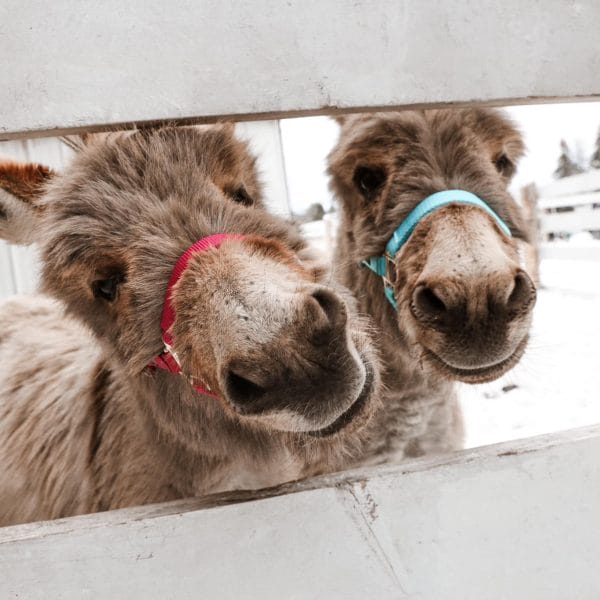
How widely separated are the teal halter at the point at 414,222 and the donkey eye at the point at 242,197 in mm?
493

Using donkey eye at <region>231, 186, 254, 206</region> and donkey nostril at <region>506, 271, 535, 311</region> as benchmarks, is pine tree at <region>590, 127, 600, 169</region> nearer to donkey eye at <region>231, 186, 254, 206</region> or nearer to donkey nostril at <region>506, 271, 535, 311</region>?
donkey nostril at <region>506, 271, 535, 311</region>

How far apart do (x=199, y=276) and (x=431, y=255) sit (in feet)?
2.17

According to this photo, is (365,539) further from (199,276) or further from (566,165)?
(566,165)

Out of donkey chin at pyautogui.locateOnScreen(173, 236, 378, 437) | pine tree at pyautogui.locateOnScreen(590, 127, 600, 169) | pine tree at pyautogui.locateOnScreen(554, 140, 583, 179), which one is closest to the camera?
donkey chin at pyautogui.locateOnScreen(173, 236, 378, 437)

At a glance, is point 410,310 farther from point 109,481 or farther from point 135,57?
point 109,481

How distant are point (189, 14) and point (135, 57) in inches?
5.1

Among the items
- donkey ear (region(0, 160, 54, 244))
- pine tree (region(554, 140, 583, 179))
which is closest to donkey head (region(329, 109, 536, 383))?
donkey ear (region(0, 160, 54, 244))

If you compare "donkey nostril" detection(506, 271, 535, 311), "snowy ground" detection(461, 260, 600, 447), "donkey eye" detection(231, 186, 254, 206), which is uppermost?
"donkey eye" detection(231, 186, 254, 206)

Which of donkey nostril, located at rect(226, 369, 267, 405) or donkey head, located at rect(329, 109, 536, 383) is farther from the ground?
donkey head, located at rect(329, 109, 536, 383)

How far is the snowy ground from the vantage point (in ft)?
12.6

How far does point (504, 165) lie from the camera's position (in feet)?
6.79

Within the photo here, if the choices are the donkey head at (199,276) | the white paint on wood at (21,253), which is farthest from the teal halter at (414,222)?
the white paint on wood at (21,253)

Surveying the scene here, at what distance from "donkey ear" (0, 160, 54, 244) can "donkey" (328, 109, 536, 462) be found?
40.0 inches

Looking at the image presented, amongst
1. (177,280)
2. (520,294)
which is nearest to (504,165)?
(520,294)
